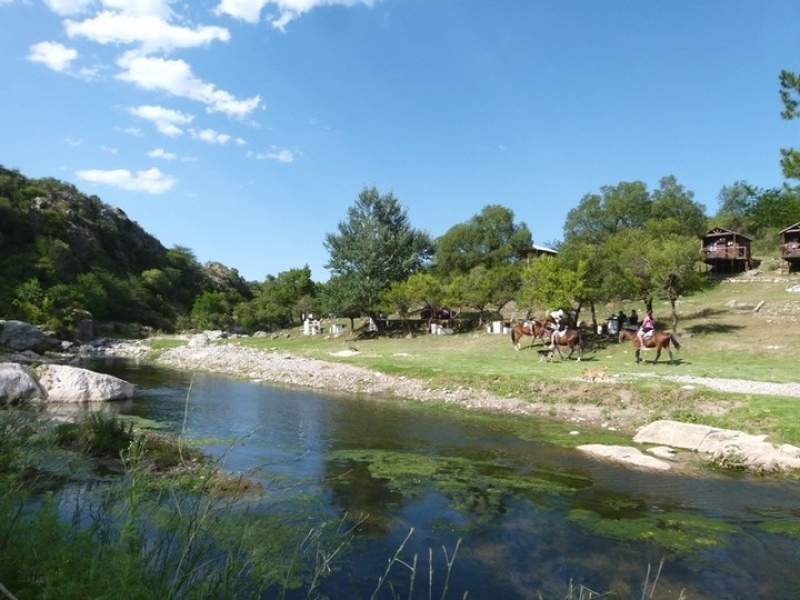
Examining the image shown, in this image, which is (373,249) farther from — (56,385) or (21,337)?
(56,385)

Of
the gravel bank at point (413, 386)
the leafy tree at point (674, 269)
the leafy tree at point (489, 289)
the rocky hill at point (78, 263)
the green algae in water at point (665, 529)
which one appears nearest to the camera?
the green algae in water at point (665, 529)

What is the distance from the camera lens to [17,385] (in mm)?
19625

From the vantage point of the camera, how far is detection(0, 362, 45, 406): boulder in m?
19.0

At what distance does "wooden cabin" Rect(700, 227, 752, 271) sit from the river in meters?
60.9

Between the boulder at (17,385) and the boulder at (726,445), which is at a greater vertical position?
the boulder at (17,385)

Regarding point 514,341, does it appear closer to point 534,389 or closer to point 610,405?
point 534,389

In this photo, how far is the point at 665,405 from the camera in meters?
20.0

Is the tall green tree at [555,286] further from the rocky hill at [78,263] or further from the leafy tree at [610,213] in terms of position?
the rocky hill at [78,263]

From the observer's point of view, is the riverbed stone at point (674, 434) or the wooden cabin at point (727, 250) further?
the wooden cabin at point (727, 250)

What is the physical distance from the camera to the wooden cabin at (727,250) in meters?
67.9

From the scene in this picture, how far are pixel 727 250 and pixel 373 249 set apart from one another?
45.0m

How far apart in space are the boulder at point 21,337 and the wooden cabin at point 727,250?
236 ft

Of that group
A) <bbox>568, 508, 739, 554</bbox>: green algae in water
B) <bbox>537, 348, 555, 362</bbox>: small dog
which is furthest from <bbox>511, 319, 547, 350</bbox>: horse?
<bbox>568, 508, 739, 554</bbox>: green algae in water

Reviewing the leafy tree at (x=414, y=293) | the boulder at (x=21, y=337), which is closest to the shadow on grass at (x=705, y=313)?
the leafy tree at (x=414, y=293)
